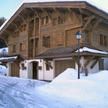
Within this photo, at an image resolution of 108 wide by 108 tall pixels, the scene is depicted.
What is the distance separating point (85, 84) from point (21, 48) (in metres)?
13.5

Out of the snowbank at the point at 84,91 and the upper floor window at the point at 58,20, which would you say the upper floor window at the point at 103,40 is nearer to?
the upper floor window at the point at 58,20

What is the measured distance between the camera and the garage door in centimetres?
1401

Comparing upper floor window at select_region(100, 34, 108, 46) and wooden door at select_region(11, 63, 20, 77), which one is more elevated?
upper floor window at select_region(100, 34, 108, 46)

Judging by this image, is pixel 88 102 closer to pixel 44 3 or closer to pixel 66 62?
pixel 66 62

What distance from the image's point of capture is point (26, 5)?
17062 millimetres

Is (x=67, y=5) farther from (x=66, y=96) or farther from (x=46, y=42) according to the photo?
(x=66, y=96)

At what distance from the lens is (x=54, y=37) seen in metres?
15.7

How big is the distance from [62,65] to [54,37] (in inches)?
108

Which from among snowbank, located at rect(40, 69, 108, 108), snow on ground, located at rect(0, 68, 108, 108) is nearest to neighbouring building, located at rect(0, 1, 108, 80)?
snowbank, located at rect(40, 69, 108, 108)

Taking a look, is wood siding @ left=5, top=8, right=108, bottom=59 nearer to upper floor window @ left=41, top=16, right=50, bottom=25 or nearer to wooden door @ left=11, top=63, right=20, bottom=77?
upper floor window @ left=41, top=16, right=50, bottom=25

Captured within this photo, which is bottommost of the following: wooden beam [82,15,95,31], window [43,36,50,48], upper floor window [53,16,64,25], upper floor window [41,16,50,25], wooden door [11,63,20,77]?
wooden door [11,63,20,77]

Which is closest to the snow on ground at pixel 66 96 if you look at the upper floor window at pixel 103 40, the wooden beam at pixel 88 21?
the wooden beam at pixel 88 21

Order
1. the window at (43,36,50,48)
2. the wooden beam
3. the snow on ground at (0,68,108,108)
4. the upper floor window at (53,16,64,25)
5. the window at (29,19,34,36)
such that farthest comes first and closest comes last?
the window at (29,19,34,36) < the window at (43,36,50,48) < the upper floor window at (53,16,64,25) < the wooden beam < the snow on ground at (0,68,108,108)

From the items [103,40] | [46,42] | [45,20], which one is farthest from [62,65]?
[45,20]
